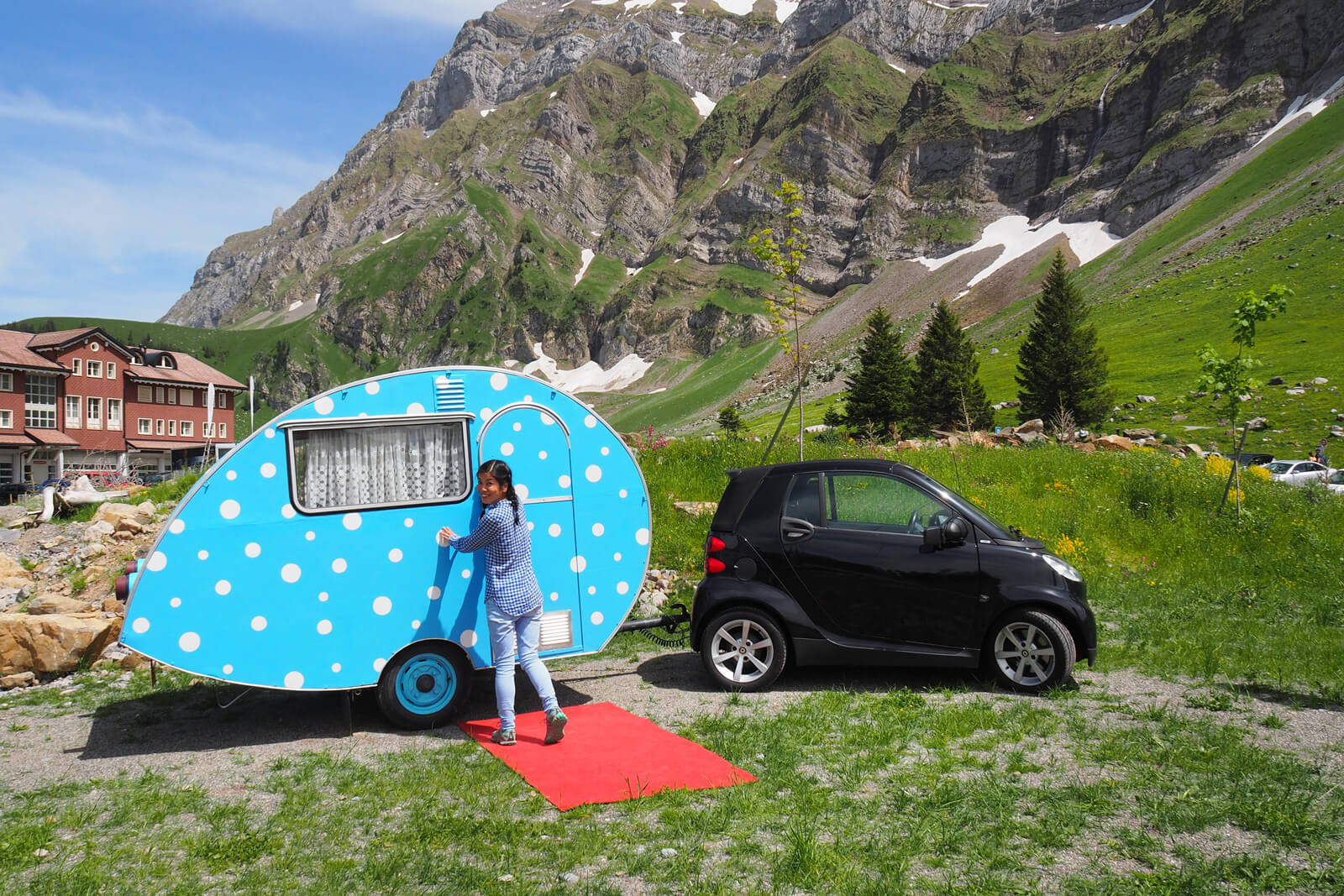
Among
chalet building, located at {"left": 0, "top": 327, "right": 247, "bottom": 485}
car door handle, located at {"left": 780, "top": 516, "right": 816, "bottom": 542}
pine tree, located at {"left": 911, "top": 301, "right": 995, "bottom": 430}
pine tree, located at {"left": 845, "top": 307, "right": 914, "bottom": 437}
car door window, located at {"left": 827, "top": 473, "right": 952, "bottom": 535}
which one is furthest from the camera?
pine tree, located at {"left": 911, "top": 301, "right": 995, "bottom": 430}

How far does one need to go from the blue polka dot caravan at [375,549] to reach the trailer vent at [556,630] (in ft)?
0.04

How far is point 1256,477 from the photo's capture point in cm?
1688

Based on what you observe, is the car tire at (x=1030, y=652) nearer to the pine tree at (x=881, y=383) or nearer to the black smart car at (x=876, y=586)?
the black smart car at (x=876, y=586)

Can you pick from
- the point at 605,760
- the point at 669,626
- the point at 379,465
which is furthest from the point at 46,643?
the point at 605,760

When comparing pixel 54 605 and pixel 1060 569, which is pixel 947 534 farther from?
pixel 54 605

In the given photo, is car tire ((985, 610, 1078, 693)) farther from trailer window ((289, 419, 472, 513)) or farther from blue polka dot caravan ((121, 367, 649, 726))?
trailer window ((289, 419, 472, 513))

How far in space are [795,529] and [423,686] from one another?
3843 millimetres

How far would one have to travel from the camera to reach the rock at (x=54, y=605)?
11.2 m

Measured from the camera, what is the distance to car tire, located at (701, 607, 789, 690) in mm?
7887

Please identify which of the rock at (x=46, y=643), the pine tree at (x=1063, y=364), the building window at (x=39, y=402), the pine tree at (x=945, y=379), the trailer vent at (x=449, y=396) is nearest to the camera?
the trailer vent at (x=449, y=396)

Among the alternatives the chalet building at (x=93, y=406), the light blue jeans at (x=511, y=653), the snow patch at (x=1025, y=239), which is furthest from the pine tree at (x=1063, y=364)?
the snow patch at (x=1025, y=239)

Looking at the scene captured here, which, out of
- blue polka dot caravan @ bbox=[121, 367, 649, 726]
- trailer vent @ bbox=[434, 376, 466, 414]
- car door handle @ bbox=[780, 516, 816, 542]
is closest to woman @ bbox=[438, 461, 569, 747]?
blue polka dot caravan @ bbox=[121, 367, 649, 726]

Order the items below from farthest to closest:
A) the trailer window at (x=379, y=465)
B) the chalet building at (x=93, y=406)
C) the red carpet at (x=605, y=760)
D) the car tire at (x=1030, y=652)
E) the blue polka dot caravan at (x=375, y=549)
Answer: the chalet building at (x=93, y=406)
the car tire at (x=1030, y=652)
the trailer window at (x=379, y=465)
the blue polka dot caravan at (x=375, y=549)
the red carpet at (x=605, y=760)

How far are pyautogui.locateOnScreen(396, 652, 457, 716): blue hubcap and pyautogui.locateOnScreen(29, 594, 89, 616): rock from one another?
7.56 meters
